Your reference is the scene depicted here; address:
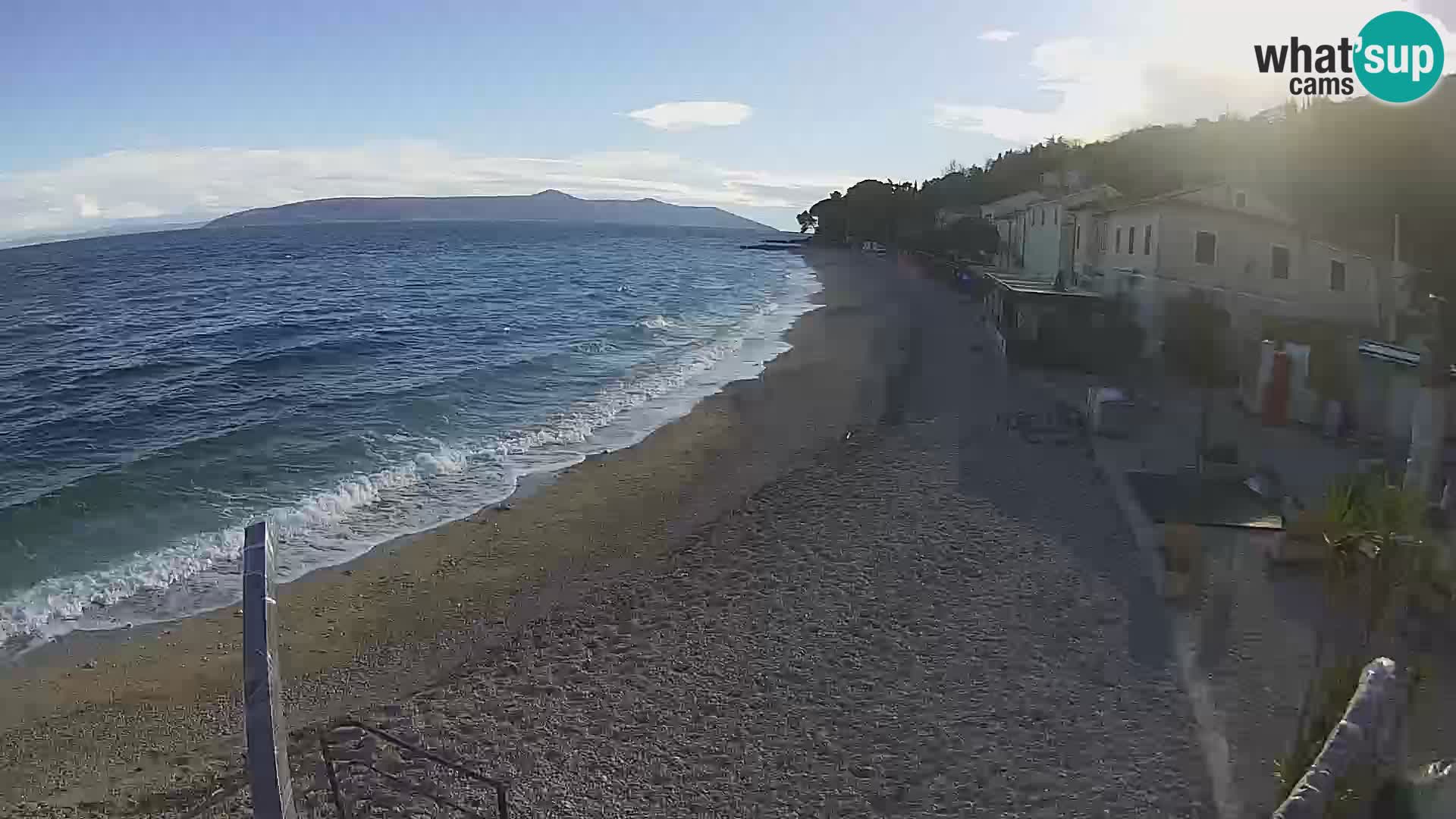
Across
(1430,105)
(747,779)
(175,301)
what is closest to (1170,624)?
(747,779)

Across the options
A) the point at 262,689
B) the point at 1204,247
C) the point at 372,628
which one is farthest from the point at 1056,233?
the point at 262,689

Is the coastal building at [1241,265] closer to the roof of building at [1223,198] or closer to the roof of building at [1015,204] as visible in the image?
the roof of building at [1223,198]

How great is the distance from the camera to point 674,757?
8219 mm

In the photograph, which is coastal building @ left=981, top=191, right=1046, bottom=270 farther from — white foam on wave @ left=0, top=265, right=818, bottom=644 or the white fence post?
the white fence post

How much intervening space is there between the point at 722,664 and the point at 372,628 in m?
4.83

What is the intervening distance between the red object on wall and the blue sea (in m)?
12.6

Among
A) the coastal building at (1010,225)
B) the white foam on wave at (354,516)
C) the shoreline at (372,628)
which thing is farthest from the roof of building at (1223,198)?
the coastal building at (1010,225)

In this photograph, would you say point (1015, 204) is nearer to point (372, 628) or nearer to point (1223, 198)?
point (1223, 198)

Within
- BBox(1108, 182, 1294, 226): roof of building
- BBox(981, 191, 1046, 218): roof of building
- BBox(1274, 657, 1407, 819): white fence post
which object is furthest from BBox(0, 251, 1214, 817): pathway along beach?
BBox(981, 191, 1046, 218): roof of building

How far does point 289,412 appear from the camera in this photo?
2381 cm

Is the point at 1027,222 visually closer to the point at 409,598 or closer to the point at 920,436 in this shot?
the point at 920,436

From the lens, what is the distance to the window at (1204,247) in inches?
907

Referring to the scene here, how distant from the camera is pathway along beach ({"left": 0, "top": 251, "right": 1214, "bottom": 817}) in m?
7.83

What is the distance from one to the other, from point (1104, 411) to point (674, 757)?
12.0 m
